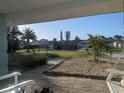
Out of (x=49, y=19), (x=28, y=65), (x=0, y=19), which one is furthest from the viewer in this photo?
(x=28, y=65)

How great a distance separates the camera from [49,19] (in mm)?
6668

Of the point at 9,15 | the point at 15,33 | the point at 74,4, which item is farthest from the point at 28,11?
the point at 15,33

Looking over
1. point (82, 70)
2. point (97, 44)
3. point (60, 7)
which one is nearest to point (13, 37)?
point (97, 44)

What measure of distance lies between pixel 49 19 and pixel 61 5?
1544 millimetres

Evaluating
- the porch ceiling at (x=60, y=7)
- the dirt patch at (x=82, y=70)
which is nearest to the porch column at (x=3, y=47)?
the porch ceiling at (x=60, y=7)

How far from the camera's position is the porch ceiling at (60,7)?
4.86 meters

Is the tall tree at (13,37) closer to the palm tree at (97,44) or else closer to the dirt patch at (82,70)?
the palm tree at (97,44)

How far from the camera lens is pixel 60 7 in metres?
5.23

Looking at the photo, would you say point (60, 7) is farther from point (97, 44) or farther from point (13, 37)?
point (13, 37)

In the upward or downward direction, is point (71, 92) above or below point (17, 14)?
below

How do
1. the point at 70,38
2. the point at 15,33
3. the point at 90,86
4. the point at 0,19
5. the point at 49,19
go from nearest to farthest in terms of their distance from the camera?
1. the point at 90,86
2. the point at 0,19
3. the point at 49,19
4. the point at 15,33
5. the point at 70,38

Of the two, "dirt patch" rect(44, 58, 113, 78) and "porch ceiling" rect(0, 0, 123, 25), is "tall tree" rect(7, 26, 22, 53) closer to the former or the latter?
"dirt patch" rect(44, 58, 113, 78)

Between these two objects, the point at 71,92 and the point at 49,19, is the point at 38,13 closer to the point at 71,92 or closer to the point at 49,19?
the point at 49,19

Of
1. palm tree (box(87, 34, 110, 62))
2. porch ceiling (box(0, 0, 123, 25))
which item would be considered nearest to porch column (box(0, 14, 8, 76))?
porch ceiling (box(0, 0, 123, 25))
